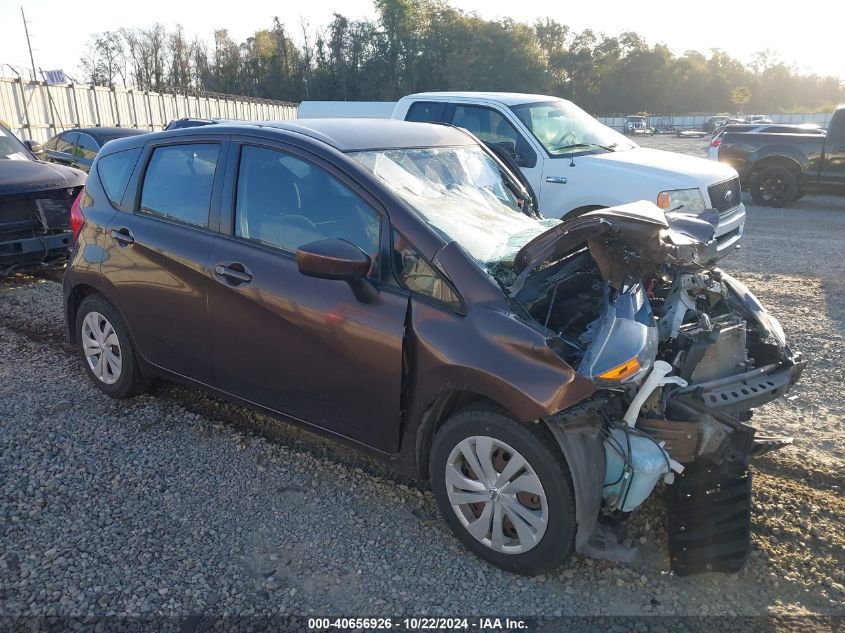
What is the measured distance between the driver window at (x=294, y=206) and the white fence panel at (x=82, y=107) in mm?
15556

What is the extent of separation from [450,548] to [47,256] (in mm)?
6357

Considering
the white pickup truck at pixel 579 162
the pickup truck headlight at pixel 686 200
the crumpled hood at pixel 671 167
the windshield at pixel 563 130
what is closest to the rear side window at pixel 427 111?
the white pickup truck at pixel 579 162

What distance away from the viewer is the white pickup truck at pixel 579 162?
7.11 metres

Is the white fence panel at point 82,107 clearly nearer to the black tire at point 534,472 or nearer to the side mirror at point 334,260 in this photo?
the side mirror at point 334,260

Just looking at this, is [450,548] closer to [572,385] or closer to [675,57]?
[572,385]

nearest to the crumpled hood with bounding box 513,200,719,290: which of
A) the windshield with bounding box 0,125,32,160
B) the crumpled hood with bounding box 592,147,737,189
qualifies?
the crumpled hood with bounding box 592,147,737,189

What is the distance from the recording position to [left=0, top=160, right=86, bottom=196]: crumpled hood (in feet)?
23.6

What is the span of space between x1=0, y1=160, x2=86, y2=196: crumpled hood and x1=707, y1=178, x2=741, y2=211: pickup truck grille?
7.18 metres

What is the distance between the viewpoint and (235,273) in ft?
11.9

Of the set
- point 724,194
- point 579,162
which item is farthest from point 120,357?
point 724,194

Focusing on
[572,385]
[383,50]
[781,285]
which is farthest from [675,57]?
[572,385]

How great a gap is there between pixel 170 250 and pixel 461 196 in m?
1.74

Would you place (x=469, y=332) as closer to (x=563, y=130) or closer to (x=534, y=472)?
(x=534, y=472)

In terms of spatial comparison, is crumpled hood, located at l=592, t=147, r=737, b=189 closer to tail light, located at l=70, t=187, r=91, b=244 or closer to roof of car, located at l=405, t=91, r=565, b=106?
roof of car, located at l=405, t=91, r=565, b=106
